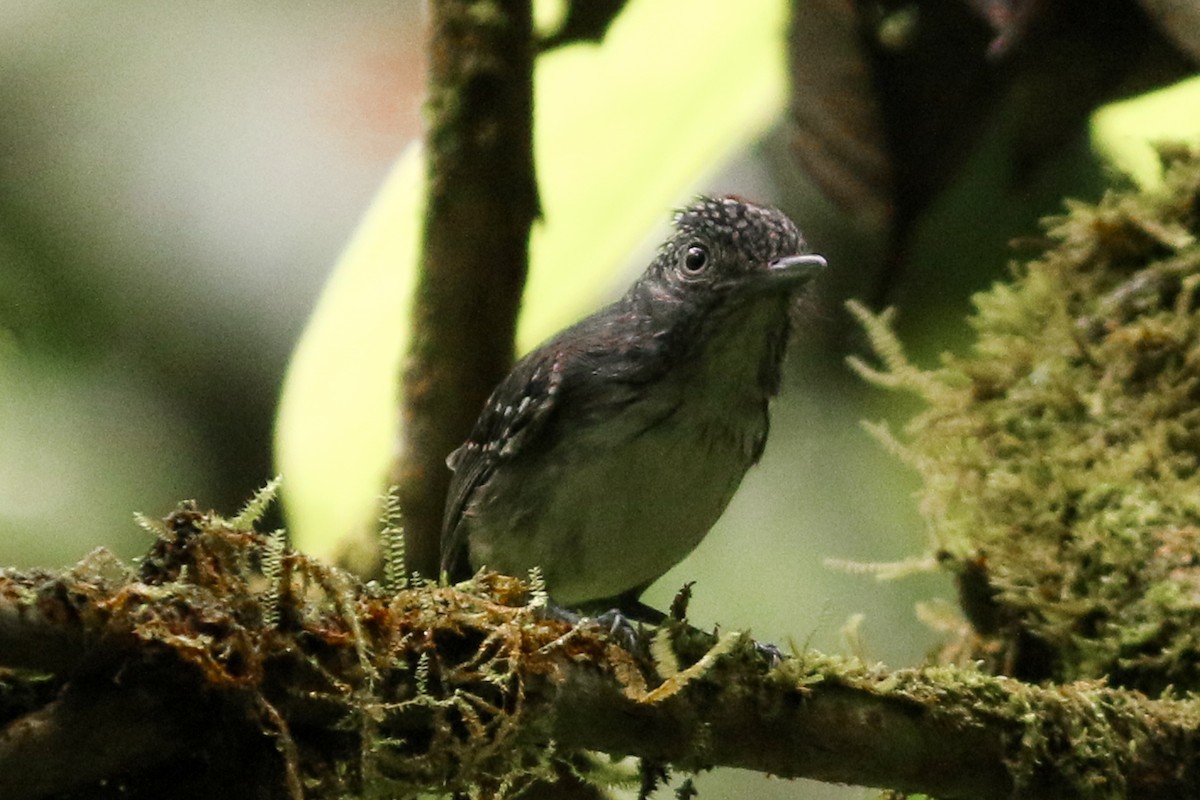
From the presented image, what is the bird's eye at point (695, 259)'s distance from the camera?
2.86 m

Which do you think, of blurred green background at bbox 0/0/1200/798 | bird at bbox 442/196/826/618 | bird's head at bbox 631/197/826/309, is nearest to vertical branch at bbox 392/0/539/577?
bird at bbox 442/196/826/618

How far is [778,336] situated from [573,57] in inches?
77.0

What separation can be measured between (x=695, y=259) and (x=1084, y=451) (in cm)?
133

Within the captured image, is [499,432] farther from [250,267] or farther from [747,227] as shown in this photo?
[250,267]

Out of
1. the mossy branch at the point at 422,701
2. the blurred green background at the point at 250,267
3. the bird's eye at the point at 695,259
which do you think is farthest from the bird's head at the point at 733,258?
the blurred green background at the point at 250,267

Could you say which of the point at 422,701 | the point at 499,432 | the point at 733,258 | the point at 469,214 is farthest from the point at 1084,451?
the point at 422,701

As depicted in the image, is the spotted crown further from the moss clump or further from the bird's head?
the moss clump

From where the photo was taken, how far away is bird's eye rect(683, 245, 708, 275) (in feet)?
9.38

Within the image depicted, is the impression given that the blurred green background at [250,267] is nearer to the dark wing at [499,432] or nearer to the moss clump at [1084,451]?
the moss clump at [1084,451]

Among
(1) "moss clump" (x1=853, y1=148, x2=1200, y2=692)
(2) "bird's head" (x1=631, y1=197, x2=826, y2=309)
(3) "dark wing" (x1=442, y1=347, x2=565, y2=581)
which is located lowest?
(1) "moss clump" (x1=853, y1=148, x2=1200, y2=692)

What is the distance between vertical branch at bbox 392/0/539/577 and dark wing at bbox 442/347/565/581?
0.24 meters

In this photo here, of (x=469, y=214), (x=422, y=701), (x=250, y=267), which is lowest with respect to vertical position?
(x=422, y=701)

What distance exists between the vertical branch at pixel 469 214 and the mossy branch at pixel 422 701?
1439 millimetres

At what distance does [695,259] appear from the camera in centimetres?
288
